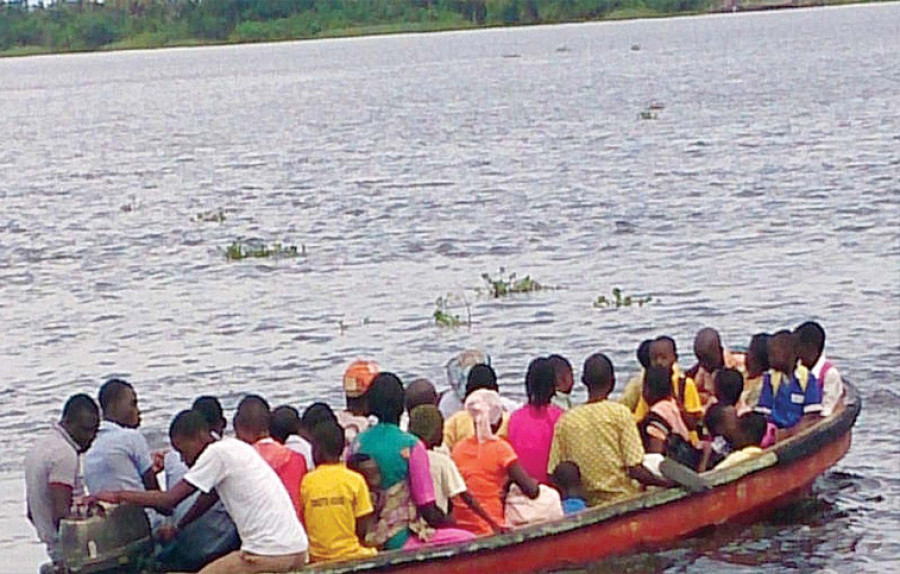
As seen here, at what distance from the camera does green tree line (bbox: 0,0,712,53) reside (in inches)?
5212

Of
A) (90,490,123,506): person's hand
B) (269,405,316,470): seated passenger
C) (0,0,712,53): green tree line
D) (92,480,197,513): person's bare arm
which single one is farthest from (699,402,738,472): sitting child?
(0,0,712,53): green tree line

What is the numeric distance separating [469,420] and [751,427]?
212 centimetres

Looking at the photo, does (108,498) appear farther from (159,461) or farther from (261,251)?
(261,251)

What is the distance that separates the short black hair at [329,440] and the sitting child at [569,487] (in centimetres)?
173

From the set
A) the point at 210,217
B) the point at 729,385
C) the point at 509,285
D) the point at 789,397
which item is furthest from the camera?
the point at 210,217

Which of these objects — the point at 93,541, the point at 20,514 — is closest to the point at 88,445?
the point at 93,541

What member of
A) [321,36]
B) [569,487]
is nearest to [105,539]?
[569,487]

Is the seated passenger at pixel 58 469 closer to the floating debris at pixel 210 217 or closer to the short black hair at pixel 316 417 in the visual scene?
the short black hair at pixel 316 417

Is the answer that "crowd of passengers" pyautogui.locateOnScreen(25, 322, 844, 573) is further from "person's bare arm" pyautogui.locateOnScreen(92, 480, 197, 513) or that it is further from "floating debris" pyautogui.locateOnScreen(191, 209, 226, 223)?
"floating debris" pyautogui.locateOnScreen(191, 209, 226, 223)

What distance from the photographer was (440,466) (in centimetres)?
1133

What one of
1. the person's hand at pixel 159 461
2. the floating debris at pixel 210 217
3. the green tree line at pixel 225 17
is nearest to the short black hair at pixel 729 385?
the person's hand at pixel 159 461

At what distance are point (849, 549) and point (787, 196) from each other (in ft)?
66.1

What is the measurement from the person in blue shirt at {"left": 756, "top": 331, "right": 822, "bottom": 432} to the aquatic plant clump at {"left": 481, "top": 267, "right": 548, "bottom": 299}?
10.1 meters

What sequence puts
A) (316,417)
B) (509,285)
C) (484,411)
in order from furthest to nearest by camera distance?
(509,285)
(484,411)
(316,417)
